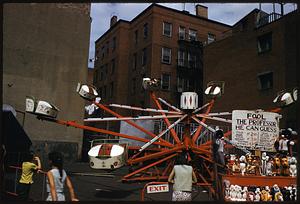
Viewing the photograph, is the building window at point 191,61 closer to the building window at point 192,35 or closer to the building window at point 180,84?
the building window at point 192,35

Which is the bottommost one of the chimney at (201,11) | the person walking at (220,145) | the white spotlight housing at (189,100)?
the person walking at (220,145)

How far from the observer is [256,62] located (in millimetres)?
27844

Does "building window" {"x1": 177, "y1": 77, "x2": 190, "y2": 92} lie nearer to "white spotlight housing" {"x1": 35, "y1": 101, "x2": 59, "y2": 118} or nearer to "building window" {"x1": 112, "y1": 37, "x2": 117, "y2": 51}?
"building window" {"x1": 112, "y1": 37, "x2": 117, "y2": 51}

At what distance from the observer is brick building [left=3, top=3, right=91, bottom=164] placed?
20.9 metres

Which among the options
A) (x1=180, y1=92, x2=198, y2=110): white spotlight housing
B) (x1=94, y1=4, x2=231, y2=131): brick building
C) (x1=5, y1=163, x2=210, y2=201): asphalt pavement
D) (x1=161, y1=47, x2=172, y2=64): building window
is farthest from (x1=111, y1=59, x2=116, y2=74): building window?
(x1=180, y1=92, x2=198, y2=110): white spotlight housing

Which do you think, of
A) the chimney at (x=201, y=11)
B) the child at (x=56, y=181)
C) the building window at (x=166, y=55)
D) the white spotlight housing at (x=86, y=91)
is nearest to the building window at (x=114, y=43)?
the building window at (x=166, y=55)

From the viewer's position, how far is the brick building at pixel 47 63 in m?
20.9

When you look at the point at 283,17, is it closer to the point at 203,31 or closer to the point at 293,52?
the point at 293,52

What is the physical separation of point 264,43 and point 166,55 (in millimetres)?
13608

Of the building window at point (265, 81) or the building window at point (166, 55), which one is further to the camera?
the building window at point (166, 55)

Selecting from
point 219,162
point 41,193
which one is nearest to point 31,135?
point 41,193

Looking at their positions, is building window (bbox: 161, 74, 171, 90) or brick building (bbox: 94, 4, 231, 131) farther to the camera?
building window (bbox: 161, 74, 171, 90)

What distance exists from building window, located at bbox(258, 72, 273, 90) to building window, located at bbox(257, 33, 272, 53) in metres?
1.95

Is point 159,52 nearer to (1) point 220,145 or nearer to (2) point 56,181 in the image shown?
(1) point 220,145
